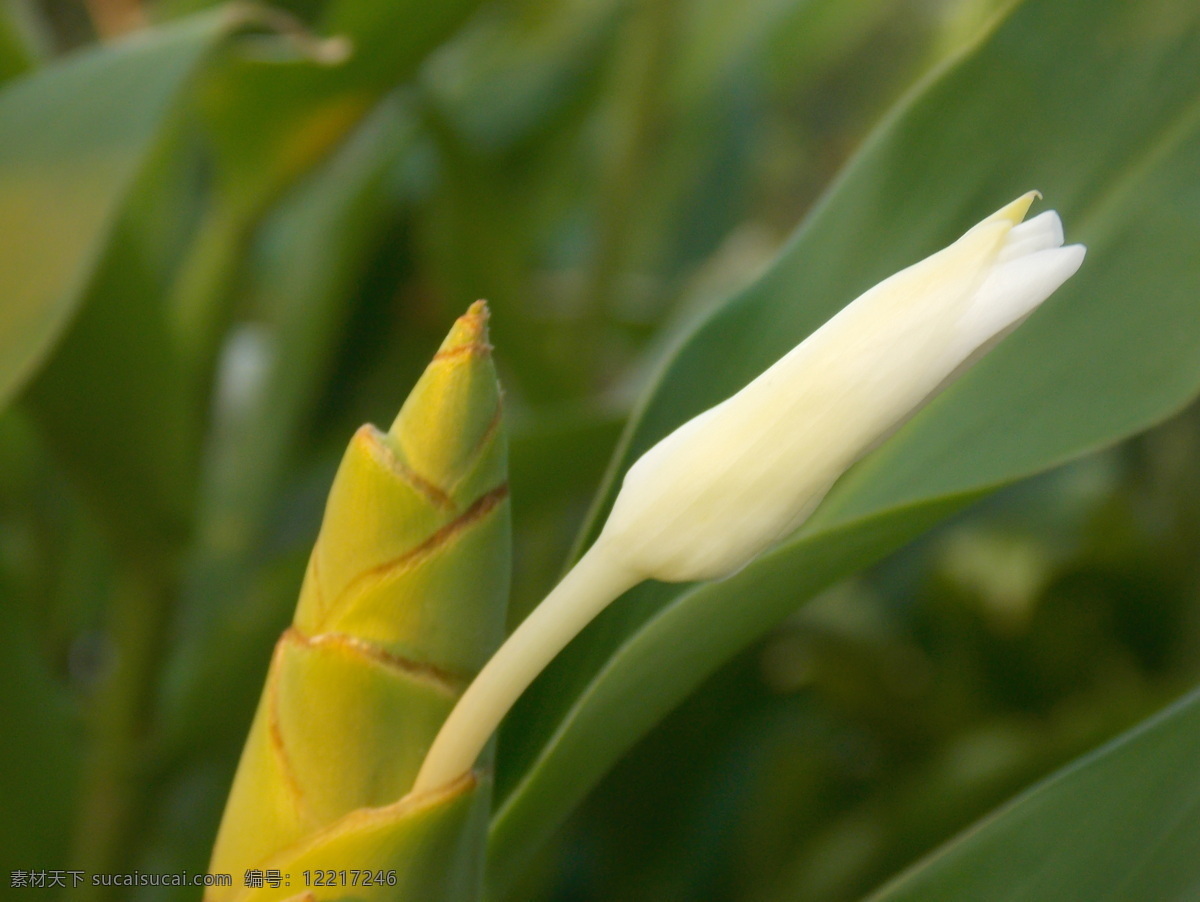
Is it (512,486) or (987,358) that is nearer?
(987,358)

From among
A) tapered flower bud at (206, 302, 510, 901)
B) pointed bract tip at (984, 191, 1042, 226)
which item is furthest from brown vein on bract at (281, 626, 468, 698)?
pointed bract tip at (984, 191, 1042, 226)

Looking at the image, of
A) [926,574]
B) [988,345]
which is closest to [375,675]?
[988,345]

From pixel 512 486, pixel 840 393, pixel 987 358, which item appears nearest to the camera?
pixel 840 393

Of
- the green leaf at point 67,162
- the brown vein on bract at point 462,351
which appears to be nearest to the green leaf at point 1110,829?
the brown vein on bract at point 462,351

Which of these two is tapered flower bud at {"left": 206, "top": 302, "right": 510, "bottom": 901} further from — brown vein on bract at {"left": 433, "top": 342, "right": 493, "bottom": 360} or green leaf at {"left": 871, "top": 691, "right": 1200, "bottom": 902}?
green leaf at {"left": 871, "top": 691, "right": 1200, "bottom": 902}

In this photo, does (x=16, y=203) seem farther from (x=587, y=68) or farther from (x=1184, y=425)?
(x=1184, y=425)

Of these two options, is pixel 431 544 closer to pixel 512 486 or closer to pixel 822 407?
pixel 822 407

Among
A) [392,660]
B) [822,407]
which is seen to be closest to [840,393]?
[822,407]

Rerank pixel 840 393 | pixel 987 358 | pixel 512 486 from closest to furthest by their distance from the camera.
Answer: pixel 840 393 → pixel 987 358 → pixel 512 486
